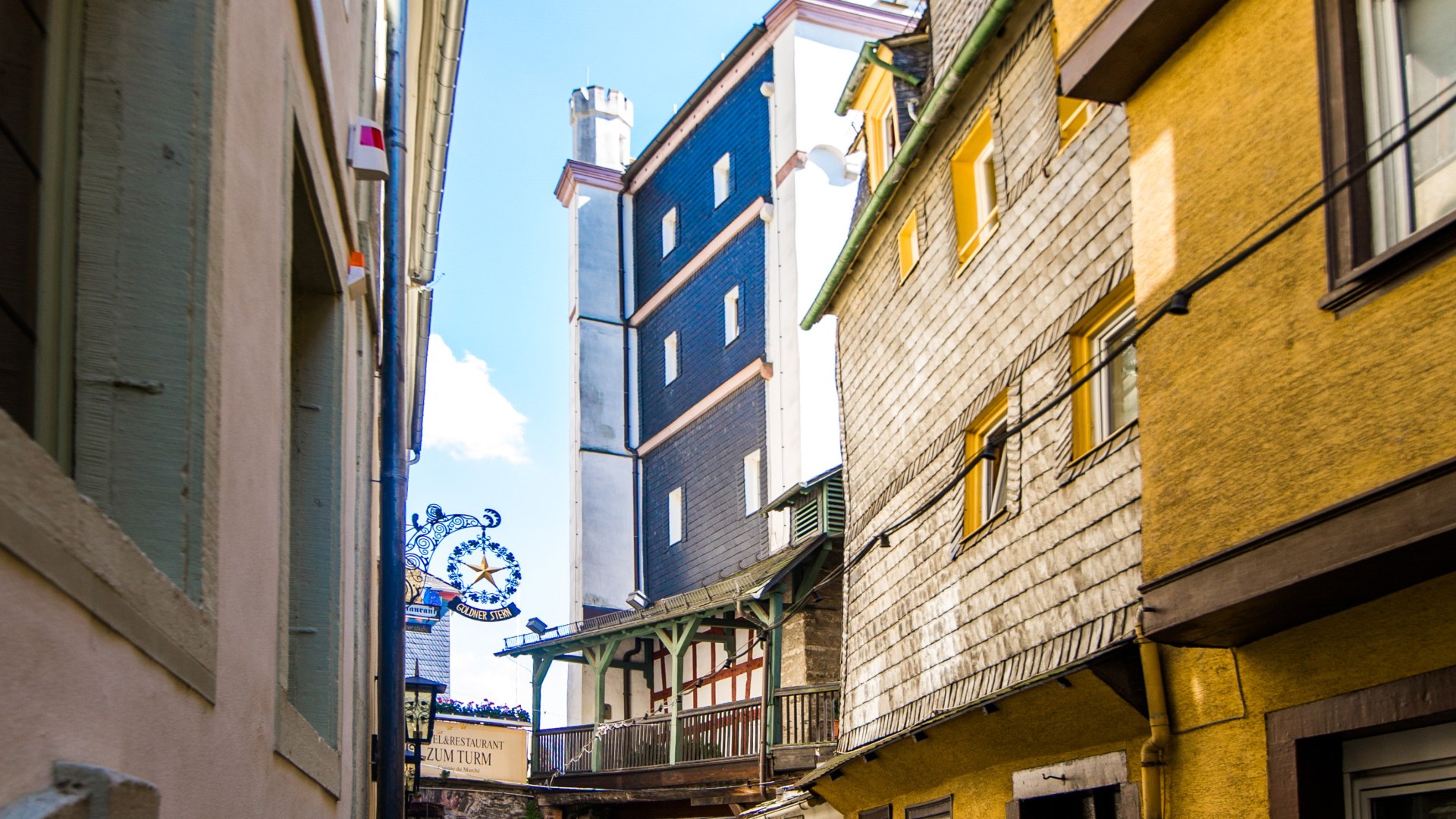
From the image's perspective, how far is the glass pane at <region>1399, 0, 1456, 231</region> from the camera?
5047mm

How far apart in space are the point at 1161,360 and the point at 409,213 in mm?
9654

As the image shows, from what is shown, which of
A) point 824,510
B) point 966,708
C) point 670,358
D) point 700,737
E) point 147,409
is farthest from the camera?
point 670,358

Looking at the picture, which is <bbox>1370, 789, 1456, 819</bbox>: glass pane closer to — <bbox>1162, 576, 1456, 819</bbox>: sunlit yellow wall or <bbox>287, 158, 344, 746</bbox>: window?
<bbox>1162, 576, 1456, 819</bbox>: sunlit yellow wall

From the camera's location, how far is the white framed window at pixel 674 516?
3116 centimetres

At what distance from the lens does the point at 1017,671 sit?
9.05m

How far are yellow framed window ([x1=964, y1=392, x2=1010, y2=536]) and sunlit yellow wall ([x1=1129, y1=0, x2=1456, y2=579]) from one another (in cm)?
337

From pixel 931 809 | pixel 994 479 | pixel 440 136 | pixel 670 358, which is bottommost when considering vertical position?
pixel 931 809

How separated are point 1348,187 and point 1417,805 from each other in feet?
7.29

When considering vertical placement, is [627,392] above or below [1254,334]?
above

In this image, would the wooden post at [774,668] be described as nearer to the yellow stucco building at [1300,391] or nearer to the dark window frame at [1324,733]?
the yellow stucco building at [1300,391]

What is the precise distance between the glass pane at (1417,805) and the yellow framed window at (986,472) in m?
4.29

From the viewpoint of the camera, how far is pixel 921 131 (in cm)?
1165

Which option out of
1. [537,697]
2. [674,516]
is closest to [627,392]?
[674,516]

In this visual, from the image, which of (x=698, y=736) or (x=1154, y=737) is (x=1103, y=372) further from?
(x=698, y=736)
